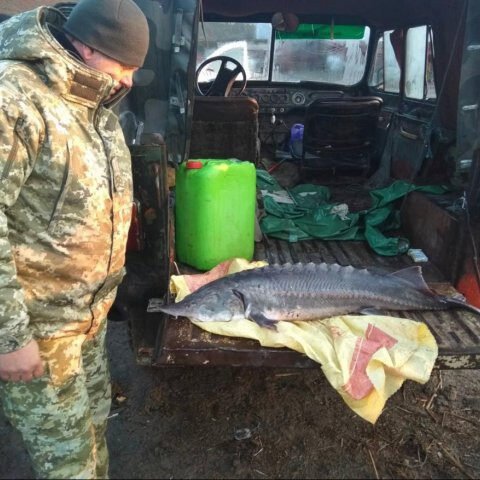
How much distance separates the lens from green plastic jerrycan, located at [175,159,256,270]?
9.95 feet

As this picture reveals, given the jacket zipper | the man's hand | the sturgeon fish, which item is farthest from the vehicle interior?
Answer: the jacket zipper

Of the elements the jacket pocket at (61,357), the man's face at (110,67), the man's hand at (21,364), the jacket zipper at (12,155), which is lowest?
the jacket pocket at (61,357)

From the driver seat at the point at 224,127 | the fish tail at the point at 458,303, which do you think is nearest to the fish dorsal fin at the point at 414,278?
the fish tail at the point at 458,303

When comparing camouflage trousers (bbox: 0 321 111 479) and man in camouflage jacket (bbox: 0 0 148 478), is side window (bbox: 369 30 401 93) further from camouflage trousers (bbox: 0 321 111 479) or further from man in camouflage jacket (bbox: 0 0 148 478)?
camouflage trousers (bbox: 0 321 111 479)

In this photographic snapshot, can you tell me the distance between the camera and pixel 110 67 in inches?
70.8

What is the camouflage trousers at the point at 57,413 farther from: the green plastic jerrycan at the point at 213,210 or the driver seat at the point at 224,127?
the driver seat at the point at 224,127

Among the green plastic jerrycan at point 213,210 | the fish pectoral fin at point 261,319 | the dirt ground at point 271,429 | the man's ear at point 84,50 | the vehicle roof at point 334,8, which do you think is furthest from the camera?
the vehicle roof at point 334,8

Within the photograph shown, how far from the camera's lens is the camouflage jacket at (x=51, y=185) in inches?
59.3

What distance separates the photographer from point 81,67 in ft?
5.43

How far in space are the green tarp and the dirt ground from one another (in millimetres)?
1184

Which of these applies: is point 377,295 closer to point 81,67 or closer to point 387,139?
point 81,67

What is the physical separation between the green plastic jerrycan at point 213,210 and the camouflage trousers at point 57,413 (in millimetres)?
1326

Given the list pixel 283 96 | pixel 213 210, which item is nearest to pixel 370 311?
pixel 213 210

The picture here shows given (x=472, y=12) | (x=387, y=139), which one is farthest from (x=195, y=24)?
(x=387, y=139)
